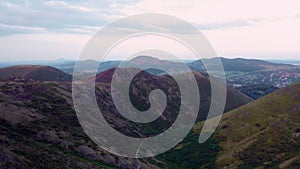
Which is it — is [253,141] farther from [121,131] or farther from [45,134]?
[45,134]

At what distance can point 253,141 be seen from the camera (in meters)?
136

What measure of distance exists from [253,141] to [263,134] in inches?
250

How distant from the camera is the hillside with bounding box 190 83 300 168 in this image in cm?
12225

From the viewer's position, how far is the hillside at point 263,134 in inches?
4813

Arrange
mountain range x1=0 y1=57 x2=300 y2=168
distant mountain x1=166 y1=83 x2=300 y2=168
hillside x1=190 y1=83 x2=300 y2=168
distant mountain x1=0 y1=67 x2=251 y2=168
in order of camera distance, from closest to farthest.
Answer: distant mountain x1=0 y1=67 x2=251 y2=168 < mountain range x1=0 y1=57 x2=300 y2=168 < hillside x1=190 y1=83 x2=300 y2=168 < distant mountain x1=166 y1=83 x2=300 y2=168

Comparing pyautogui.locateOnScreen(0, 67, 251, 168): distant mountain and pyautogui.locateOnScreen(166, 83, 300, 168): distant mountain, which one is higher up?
pyautogui.locateOnScreen(0, 67, 251, 168): distant mountain

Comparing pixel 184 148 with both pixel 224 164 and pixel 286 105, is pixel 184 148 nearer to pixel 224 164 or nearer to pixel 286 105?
pixel 224 164

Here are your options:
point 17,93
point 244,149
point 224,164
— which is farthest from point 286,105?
point 17,93

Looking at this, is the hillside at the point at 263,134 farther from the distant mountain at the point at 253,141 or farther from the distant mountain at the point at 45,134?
the distant mountain at the point at 45,134

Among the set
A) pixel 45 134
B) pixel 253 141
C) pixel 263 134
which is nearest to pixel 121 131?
pixel 45 134

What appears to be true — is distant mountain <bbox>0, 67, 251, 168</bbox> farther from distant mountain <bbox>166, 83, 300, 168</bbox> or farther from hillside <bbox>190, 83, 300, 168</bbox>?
hillside <bbox>190, 83, 300, 168</bbox>

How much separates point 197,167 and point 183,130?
4404 cm

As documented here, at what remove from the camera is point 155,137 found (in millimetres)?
155000

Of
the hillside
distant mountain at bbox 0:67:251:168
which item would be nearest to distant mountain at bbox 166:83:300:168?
the hillside
